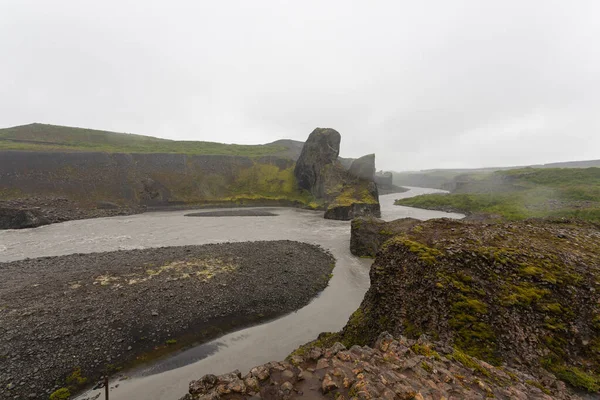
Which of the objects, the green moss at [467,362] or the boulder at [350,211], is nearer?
the green moss at [467,362]

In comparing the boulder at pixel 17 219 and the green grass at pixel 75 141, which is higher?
the green grass at pixel 75 141

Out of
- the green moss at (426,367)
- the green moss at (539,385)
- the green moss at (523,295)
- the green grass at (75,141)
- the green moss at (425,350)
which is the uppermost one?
the green grass at (75,141)

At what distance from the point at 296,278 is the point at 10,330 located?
1726cm

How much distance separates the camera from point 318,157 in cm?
7831

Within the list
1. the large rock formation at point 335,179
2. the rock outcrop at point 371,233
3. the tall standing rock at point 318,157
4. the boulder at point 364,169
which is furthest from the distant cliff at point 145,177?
the rock outcrop at point 371,233

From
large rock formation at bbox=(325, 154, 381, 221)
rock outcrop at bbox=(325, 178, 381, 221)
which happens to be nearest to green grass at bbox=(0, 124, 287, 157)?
large rock formation at bbox=(325, 154, 381, 221)

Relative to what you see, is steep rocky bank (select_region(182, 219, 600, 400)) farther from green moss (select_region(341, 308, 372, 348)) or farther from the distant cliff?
the distant cliff

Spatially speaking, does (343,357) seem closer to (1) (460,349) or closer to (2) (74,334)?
(1) (460,349)

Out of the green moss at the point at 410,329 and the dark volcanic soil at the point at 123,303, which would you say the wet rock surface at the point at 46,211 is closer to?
the dark volcanic soil at the point at 123,303

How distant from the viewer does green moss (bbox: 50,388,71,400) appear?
973cm

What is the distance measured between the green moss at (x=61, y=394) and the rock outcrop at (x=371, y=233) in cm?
2482

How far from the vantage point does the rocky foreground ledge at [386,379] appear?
18.0ft

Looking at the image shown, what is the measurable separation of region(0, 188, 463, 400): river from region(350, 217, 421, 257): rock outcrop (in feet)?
4.85

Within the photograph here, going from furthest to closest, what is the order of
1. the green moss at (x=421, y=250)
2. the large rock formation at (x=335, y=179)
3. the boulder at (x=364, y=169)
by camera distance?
the boulder at (x=364, y=169) < the large rock formation at (x=335, y=179) < the green moss at (x=421, y=250)
